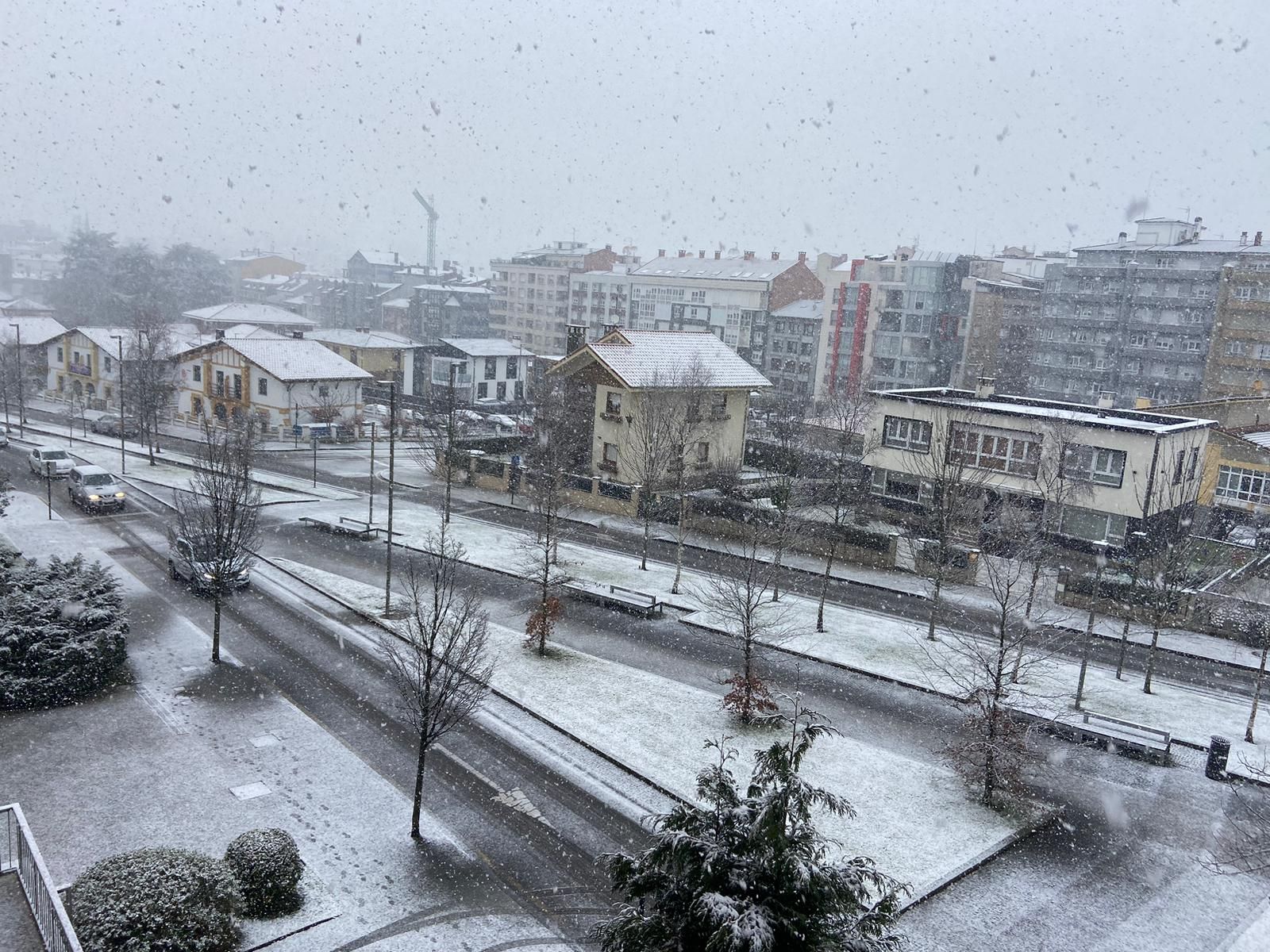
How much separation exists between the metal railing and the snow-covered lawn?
31.1 feet

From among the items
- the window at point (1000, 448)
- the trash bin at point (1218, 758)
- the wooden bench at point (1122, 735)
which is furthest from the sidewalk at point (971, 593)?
the window at point (1000, 448)

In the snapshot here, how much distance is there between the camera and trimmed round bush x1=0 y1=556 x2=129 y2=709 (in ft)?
59.0

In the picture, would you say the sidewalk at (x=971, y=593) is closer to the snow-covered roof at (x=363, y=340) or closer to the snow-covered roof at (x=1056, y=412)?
the snow-covered roof at (x=1056, y=412)

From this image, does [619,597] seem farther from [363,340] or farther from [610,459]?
[363,340]

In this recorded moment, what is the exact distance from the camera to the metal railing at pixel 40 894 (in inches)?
324

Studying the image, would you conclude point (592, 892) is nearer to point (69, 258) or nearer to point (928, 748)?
point (928, 748)

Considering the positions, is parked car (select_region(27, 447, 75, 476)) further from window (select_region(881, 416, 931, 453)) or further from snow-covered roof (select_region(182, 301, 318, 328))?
snow-covered roof (select_region(182, 301, 318, 328))

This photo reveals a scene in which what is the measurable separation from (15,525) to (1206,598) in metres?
39.6

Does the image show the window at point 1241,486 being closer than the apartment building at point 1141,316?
Yes

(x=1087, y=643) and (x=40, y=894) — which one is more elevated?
(x=1087, y=643)

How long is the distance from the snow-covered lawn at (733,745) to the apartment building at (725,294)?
60349 mm

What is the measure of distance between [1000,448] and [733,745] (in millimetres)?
23394

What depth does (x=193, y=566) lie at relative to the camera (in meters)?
22.8

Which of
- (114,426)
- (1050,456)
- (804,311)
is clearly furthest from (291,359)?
(1050,456)
